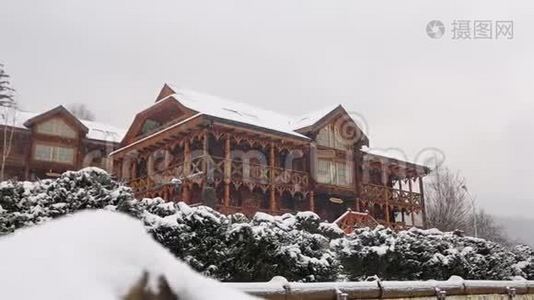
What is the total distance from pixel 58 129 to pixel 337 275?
28.2m

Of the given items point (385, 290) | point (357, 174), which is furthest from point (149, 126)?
point (385, 290)

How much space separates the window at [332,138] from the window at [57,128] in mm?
16081

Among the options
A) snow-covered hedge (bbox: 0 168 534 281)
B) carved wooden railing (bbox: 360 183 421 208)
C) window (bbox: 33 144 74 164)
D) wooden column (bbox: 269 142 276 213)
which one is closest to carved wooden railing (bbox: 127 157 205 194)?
wooden column (bbox: 269 142 276 213)

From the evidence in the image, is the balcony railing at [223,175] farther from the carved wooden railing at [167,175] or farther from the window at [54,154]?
the window at [54,154]

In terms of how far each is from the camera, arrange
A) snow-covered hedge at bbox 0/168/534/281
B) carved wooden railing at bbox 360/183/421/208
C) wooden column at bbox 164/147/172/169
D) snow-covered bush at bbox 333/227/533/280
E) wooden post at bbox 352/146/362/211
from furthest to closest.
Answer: carved wooden railing at bbox 360/183/421/208, wooden post at bbox 352/146/362/211, wooden column at bbox 164/147/172/169, snow-covered bush at bbox 333/227/533/280, snow-covered hedge at bbox 0/168/534/281

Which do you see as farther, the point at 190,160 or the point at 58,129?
the point at 58,129

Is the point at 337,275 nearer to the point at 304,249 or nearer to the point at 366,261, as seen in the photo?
the point at 304,249

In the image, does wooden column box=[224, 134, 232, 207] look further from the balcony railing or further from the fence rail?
the fence rail

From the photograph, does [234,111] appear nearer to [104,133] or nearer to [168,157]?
[168,157]

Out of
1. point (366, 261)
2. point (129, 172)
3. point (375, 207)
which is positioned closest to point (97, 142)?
point (129, 172)

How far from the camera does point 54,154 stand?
1294 inches

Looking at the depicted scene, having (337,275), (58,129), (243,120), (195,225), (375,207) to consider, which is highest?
(58,129)

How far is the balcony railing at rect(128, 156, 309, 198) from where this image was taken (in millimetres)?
21344

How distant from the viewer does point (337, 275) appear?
9070 millimetres
